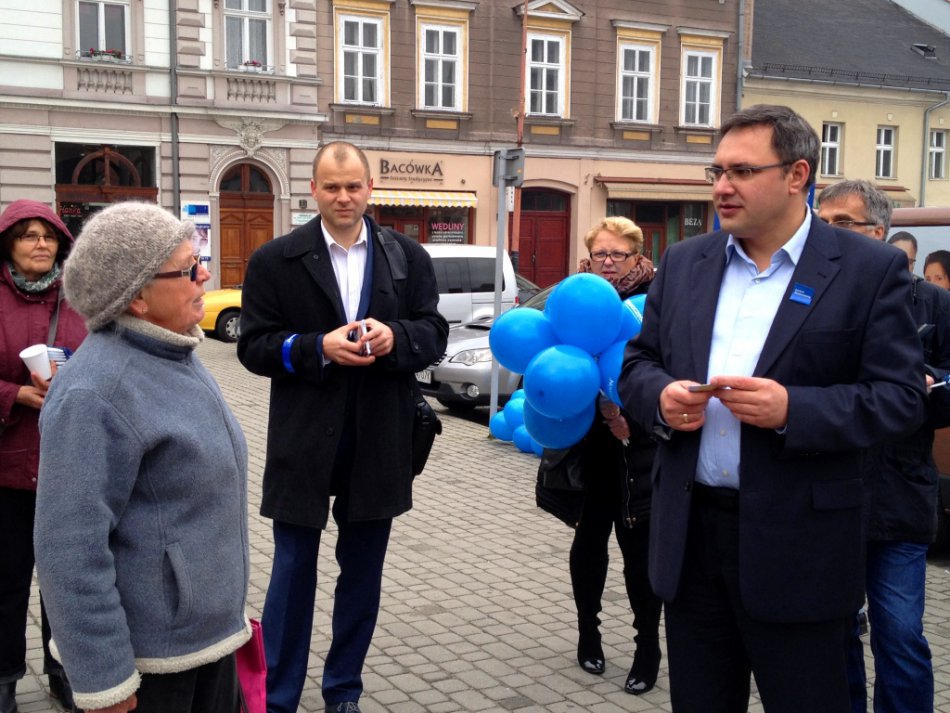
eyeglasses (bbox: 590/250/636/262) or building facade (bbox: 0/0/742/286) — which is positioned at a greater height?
building facade (bbox: 0/0/742/286)

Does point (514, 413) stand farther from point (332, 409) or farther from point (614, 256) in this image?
point (332, 409)

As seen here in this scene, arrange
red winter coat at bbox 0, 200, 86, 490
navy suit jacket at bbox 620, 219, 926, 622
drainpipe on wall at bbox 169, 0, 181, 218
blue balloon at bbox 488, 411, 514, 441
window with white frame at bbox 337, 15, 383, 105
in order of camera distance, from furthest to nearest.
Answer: window with white frame at bbox 337, 15, 383, 105 < drainpipe on wall at bbox 169, 0, 181, 218 < blue balloon at bbox 488, 411, 514, 441 < red winter coat at bbox 0, 200, 86, 490 < navy suit jacket at bbox 620, 219, 926, 622

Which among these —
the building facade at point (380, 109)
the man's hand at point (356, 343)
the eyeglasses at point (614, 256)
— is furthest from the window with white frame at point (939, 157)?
the man's hand at point (356, 343)

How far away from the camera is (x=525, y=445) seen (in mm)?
9320

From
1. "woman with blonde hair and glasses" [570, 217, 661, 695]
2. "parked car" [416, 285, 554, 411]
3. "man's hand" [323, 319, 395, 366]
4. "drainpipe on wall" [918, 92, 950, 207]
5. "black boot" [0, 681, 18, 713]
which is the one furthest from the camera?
"drainpipe on wall" [918, 92, 950, 207]

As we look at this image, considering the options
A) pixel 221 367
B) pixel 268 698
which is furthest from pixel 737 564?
pixel 221 367

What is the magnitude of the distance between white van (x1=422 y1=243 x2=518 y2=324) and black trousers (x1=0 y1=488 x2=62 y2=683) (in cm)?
1309

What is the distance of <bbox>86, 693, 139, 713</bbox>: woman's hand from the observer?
2.37 m

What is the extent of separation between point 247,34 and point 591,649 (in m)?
24.4

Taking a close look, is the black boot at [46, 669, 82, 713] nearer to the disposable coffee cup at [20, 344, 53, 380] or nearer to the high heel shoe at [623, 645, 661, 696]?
the disposable coffee cup at [20, 344, 53, 380]

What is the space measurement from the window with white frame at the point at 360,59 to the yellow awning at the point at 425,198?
2.40 m

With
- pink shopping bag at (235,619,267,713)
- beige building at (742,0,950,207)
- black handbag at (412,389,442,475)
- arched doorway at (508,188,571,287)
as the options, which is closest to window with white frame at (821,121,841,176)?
beige building at (742,0,950,207)

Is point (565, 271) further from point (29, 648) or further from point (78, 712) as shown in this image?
point (78, 712)

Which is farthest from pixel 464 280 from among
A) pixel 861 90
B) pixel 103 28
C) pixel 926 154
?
pixel 926 154
